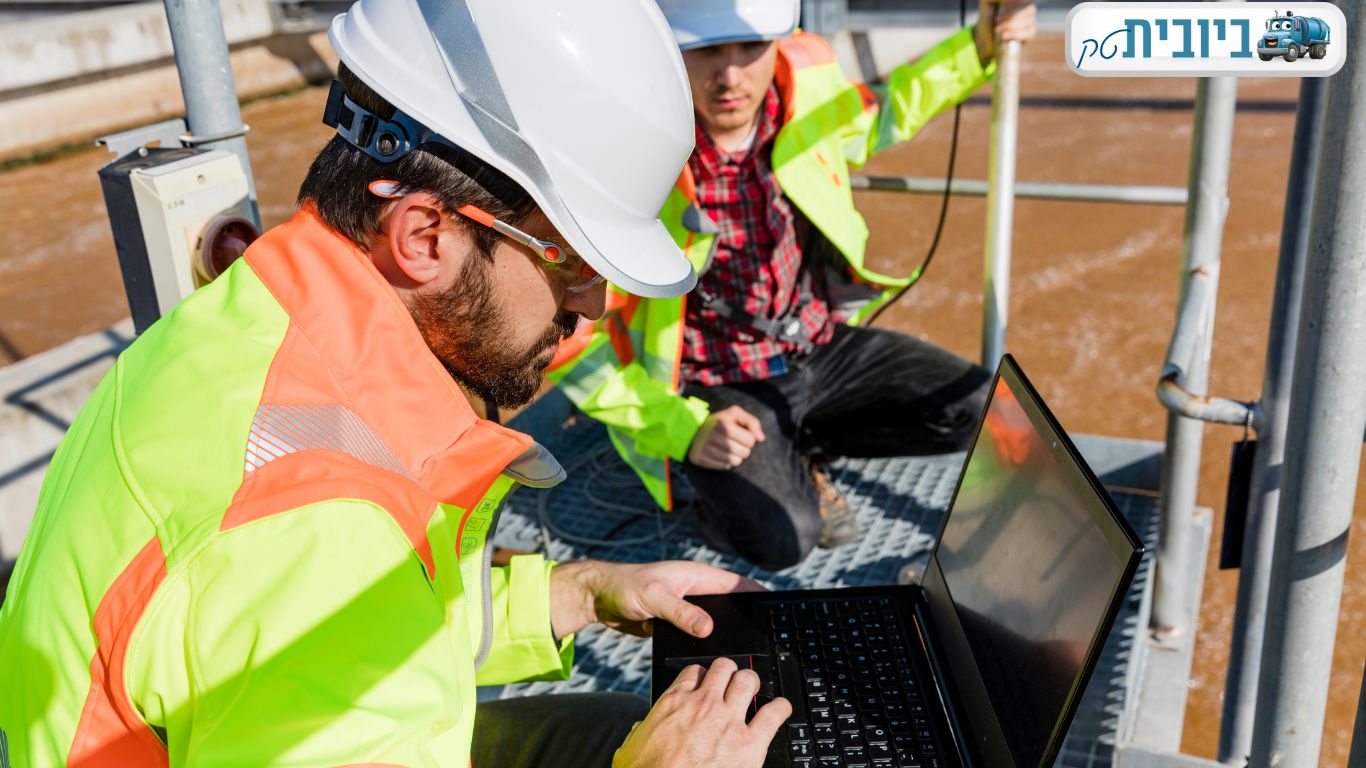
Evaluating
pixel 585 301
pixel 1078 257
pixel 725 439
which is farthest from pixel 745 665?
pixel 1078 257

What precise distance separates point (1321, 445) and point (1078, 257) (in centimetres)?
516

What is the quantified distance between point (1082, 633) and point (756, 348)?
172 cm

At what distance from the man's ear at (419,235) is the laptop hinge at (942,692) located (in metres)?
0.85

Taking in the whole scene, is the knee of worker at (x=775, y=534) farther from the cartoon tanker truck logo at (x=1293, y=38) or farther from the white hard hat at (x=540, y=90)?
the cartoon tanker truck logo at (x=1293, y=38)

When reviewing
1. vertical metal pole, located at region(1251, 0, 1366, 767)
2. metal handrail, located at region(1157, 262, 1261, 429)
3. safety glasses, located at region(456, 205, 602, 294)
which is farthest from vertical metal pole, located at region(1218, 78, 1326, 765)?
safety glasses, located at region(456, 205, 602, 294)

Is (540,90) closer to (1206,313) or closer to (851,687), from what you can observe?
(851,687)

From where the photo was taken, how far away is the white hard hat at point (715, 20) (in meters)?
2.61

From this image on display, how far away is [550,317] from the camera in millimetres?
1445

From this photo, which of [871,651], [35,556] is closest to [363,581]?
[35,556]

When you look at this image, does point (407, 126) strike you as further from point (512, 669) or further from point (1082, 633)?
point (1082, 633)

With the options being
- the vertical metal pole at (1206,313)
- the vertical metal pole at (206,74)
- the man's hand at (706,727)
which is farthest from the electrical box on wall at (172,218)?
the vertical metal pole at (1206,313)

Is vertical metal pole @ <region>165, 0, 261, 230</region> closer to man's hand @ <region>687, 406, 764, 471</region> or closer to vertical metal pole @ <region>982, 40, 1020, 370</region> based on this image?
man's hand @ <region>687, 406, 764, 471</region>

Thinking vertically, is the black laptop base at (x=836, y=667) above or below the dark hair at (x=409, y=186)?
below

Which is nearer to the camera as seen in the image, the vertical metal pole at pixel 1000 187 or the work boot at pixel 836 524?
the vertical metal pole at pixel 1000 187
